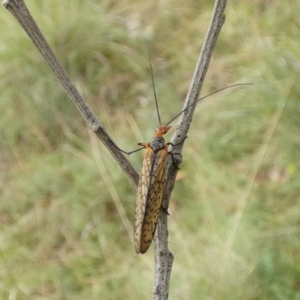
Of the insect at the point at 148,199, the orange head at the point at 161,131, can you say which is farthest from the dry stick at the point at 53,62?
the orange head at the point at 161,131

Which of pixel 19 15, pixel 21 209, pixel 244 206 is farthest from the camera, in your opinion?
pixel 21 209

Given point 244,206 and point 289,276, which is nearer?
point 289,276

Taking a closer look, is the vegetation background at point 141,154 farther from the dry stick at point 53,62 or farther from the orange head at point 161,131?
the dry stick at point 53,62

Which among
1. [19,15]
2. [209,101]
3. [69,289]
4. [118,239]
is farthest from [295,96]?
[19,15]

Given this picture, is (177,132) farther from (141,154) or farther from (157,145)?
(141,154)

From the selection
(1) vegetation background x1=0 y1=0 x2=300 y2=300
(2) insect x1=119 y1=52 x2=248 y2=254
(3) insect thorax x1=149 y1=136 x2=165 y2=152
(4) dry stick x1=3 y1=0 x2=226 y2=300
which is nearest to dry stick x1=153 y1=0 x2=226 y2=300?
(4) dry stick x1=3 y1=0 x2=226 y2=300

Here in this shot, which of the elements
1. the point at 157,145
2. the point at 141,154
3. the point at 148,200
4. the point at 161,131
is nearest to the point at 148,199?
the point at 148,200

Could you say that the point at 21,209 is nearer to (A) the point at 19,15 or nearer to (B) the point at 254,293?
(B) the point at 254,293
